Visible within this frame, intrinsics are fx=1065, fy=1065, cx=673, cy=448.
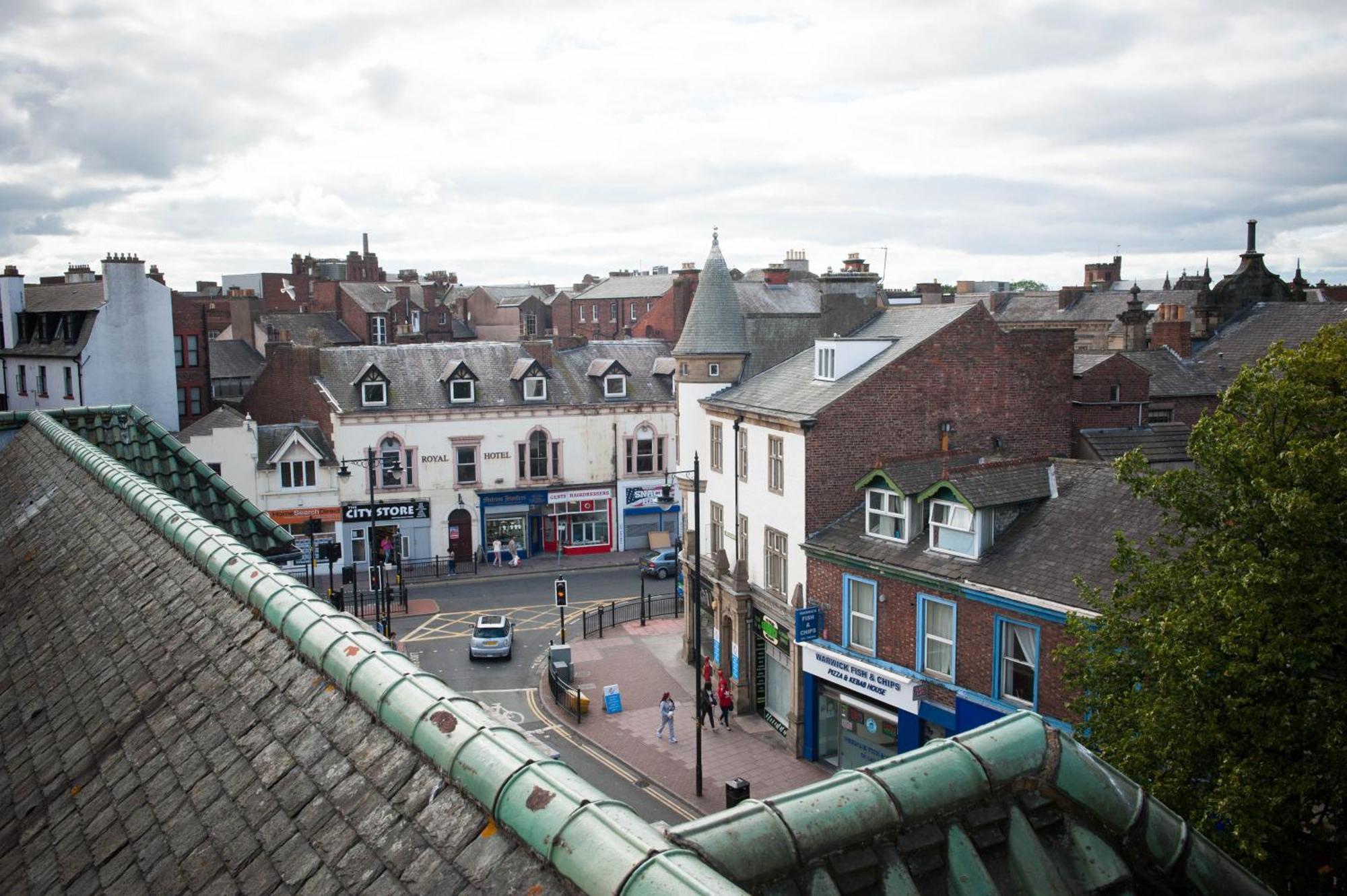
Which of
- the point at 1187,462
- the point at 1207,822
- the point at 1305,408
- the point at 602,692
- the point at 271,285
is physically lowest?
the point at 602,692

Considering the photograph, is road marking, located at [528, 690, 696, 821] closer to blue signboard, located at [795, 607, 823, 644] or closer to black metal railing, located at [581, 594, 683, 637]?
blue signboard, located at [795, 607, 823, 644]

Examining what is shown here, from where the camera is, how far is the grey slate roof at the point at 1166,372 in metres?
36.1

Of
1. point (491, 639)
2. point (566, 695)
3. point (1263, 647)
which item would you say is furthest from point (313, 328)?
point (1263, 647)

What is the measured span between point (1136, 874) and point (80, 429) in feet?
68.0

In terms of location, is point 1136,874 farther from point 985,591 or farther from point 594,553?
point 594,553

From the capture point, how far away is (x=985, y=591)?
22.0 metres

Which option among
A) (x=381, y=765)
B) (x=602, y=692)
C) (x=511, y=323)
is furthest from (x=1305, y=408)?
(x=511, y=323)

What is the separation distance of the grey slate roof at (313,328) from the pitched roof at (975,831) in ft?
204

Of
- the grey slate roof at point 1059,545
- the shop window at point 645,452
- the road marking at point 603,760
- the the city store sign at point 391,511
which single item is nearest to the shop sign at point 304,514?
the the city store sign at point 391,511

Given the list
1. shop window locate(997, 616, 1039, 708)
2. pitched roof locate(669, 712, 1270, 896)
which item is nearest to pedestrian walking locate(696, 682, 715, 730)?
shop window locate(997, 616, 1039, 708)

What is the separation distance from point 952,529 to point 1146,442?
10997 millimetres

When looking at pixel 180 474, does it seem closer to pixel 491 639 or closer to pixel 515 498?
pixel 491 639

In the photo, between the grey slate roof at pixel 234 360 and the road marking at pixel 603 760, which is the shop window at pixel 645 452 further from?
the road marking at pixel 603 760

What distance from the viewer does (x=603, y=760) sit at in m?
28.1
